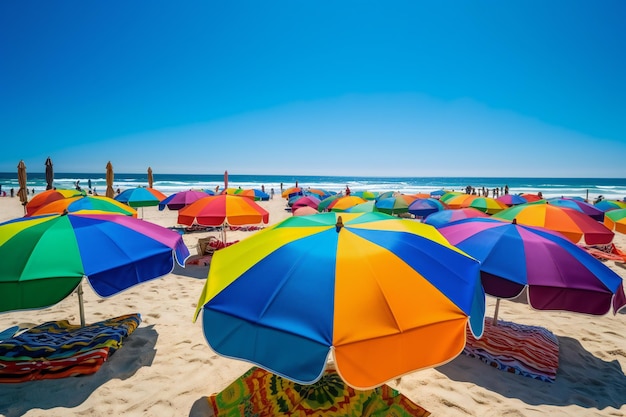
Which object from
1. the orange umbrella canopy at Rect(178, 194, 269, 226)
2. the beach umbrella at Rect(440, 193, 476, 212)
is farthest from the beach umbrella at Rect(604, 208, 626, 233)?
the orange umbrella canopy at Rect(178, 194, 269, 226)

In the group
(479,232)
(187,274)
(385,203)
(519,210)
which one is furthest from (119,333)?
(385,203)

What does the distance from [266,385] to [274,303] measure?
1.56 metres

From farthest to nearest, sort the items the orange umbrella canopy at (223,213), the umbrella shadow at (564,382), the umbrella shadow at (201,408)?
the orange umbrella canopy at (223,213) < the umbrella shadow at (564,382) < the umbrella shadow at (201,408)

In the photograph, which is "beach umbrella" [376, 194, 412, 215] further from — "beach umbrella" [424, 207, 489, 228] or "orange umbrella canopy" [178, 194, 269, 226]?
"orange umbrella canopy" [178, 194, 269, 226]

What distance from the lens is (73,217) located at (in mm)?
3582

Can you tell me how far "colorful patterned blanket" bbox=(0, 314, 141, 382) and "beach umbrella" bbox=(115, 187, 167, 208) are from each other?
6724 mm

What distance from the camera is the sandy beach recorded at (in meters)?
3.21

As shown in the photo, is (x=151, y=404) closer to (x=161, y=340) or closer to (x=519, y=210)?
(x=161, y=340)

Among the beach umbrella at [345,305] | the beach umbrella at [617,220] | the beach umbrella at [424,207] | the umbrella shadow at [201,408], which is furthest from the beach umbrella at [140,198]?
the beach umbrella at [617,220]

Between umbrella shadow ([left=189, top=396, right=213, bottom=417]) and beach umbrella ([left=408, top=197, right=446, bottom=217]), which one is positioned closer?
umbrella shadow ([left=189, top=396, right=213, bottom=417])

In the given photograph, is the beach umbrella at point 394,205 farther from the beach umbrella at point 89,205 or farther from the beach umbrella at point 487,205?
the beach umbrella at point 89,205

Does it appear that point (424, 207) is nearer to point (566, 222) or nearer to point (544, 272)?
point (566, 222)

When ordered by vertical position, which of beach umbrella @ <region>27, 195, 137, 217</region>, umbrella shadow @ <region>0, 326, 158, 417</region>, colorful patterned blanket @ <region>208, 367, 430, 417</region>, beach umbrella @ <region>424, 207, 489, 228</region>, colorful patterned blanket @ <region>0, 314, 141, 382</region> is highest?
beach umbrella @ <region>27, 195, 137, 217</region>

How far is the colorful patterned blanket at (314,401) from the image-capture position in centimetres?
266
